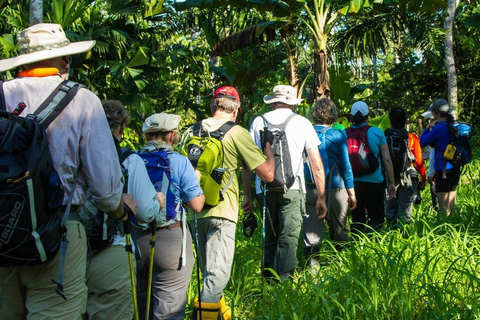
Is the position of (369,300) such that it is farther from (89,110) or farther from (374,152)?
(374,152)

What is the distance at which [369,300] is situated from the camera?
4.26 metres

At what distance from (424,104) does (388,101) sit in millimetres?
3704

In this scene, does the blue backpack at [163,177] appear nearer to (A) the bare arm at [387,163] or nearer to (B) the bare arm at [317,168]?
(B) the bare arm at [317,168]

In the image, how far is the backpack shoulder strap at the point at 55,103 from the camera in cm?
279

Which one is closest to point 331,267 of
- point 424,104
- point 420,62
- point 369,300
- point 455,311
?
point 369,300

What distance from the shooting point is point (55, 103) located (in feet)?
9.25

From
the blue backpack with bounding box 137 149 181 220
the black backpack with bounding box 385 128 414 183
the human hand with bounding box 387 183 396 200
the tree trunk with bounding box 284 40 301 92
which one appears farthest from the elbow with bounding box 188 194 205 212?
the tree trunk with bounding box 284 40 301 92

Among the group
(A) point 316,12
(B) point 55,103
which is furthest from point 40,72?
(A) point 316,12

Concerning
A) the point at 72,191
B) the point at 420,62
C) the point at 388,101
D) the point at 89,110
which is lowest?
the point at 388,101

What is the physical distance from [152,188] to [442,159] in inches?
211

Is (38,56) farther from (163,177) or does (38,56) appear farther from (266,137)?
(266,137)

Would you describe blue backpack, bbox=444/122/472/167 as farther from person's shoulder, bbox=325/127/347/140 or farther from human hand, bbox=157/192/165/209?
human hand, bbox=157/192/165/209

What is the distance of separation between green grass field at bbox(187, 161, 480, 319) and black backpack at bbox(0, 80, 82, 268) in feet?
6.82

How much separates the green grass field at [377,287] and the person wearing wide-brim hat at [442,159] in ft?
5.73
